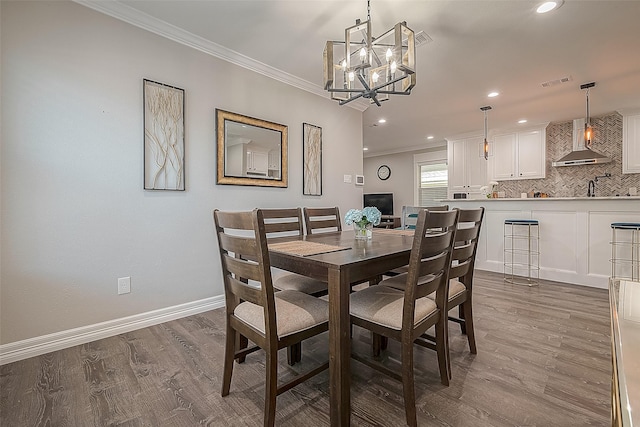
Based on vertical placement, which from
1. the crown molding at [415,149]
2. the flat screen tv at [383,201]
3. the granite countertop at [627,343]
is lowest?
the granite countertop at [627,343]

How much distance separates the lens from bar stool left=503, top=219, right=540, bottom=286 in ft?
12.6

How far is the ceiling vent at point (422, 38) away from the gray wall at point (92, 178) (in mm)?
1799

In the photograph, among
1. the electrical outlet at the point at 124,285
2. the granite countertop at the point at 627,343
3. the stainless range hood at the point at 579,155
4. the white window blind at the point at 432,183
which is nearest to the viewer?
the granite countertop at the point at 627,343

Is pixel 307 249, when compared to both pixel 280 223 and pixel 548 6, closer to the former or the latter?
pixel 280 223

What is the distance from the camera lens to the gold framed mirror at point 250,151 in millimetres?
2844

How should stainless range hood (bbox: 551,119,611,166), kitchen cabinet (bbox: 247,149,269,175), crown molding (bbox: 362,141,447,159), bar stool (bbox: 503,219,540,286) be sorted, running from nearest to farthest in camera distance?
kitchen cabinet (bbox: 247,149,269,175) → bar stool (bbox: 503,219,540,286) → stainless range hood (bbox: 551,119,611,166) → crown molding (bbox: 362,141,447,159)

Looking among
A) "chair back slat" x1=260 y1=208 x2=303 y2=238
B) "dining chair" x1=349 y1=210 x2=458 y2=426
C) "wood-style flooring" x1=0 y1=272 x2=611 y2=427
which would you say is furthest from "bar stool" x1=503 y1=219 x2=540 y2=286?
"chair back slat" x1=260 y1=208 x2=303 y2=238

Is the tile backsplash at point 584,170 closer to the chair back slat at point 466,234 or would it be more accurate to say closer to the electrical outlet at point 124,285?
the chair back slat at point 466,234

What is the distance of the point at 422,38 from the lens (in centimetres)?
259

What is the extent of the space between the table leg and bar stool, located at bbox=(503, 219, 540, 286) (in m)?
3.40

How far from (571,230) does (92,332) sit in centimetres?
510

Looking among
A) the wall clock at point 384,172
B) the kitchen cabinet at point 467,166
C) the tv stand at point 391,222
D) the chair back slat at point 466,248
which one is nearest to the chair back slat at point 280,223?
the chair back slat at point 466,248

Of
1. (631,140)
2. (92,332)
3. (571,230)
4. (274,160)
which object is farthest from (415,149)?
(92,332)

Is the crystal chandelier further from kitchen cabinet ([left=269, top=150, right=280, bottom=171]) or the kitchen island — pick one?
the kitchen island
